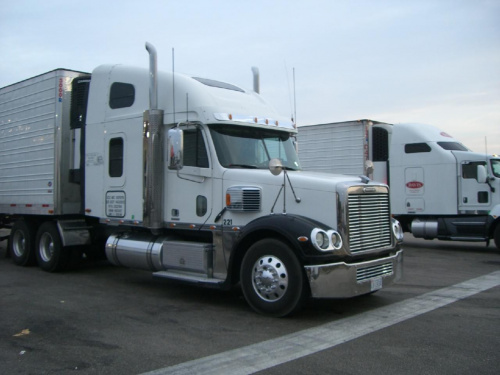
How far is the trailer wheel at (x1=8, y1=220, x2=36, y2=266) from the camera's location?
1082 cm

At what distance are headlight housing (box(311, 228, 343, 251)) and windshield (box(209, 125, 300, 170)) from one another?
1791mm

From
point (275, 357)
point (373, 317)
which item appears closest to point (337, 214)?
point (373, 317)

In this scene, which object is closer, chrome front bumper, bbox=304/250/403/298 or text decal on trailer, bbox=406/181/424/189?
chrome front bumper, bbox=304/250/403/298

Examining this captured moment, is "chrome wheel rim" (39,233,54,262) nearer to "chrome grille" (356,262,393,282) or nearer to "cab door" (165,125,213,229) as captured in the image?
"cab door" (165,125,213,229)

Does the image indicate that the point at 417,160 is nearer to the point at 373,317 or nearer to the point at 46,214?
the point at 373,317

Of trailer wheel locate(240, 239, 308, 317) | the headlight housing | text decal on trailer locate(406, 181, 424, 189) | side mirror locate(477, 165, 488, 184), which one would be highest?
side mirror locate(477, 165, 488, 184)

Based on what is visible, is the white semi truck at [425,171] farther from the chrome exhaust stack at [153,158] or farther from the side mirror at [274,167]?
the side mirror at [274,167]

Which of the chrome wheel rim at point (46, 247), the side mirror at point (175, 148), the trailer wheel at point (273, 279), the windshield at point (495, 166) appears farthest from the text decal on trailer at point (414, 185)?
the chrome wheel rim at point (46, 247)

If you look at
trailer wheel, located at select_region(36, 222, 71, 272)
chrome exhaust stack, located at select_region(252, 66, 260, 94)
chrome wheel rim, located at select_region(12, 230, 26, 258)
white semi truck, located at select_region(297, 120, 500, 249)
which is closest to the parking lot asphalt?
trailer wheel, located at select_region(36, 222, 71, 272)

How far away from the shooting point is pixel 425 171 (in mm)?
14680

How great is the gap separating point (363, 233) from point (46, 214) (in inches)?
258

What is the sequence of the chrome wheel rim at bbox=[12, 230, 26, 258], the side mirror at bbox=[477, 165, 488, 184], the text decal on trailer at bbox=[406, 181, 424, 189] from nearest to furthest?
the chrome wheel rim at bbox=[12, 230, 26, 258] → the side mirror at bbox=[477, 165, 488, 184] → the text decal on trailer at bbox=[406, 181, 424, 189]

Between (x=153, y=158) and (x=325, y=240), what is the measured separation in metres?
3.31

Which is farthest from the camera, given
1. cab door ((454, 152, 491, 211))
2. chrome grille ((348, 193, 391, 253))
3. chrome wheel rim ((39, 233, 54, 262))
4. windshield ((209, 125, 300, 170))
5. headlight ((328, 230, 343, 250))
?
cab door ((454, 152, 491, 211))
